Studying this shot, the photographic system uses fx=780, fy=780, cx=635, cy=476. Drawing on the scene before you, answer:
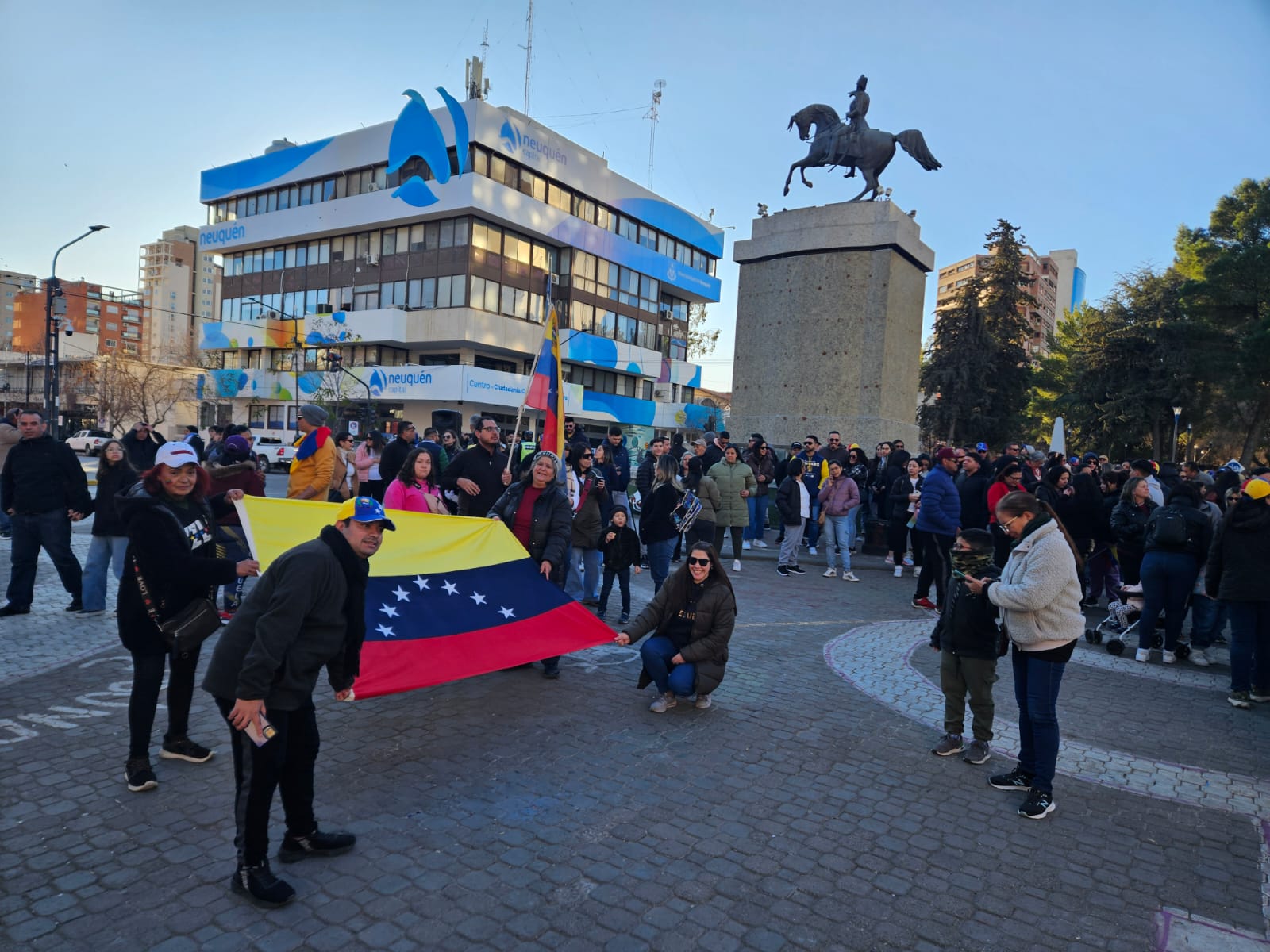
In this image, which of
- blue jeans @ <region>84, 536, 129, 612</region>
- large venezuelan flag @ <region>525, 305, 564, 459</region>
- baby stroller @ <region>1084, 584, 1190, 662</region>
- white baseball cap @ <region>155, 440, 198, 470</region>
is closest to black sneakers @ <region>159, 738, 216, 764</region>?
white baseball cap @ <region>155, 440, 198, 470</region>

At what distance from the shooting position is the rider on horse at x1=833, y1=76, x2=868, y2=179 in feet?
55.3

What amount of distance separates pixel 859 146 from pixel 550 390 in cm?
1186

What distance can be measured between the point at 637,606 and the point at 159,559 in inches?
241

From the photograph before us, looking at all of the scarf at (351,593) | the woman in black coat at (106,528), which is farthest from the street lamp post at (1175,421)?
the scarf at (351,593)

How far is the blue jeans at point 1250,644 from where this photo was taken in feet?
22.1

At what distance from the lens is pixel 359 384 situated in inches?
1850

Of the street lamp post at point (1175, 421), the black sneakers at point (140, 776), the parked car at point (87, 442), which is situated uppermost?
the street lamp post at point (1175, 421)

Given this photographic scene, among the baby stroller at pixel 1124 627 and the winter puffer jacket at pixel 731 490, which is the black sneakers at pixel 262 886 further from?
the winter puffer jacket at pixel 731 490

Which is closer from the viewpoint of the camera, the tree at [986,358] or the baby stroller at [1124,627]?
the baby stroller at [1124,627]

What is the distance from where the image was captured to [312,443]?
355 inches

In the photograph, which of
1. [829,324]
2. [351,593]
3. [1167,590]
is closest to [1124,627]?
[1167,590]

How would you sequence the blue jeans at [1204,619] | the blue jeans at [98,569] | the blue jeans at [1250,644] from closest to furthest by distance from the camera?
the blue jeans at [1250,644] → the blue jeans at [98,569] → the blue jeans at [1204,619]

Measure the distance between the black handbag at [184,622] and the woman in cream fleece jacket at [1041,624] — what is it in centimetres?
447

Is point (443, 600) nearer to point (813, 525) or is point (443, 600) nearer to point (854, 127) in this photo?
point (813, 525)
